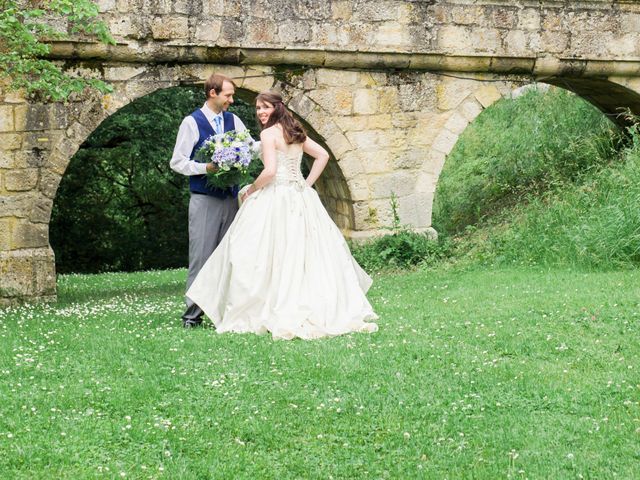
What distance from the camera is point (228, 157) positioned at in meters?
7.47

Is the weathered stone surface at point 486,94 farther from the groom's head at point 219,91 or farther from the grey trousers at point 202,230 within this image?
the grey trousers at point 202,230

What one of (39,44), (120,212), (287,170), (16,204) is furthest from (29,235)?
(120,212)

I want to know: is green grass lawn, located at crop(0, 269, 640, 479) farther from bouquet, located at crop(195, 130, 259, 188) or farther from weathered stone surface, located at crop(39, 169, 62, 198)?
weathered stone surface, located at crop(39, 169, 62, 198)

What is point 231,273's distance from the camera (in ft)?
24.1

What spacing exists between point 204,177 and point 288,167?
0.66 meters

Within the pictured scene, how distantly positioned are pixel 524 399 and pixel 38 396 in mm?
2633

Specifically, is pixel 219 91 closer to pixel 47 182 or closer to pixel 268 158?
pixel 268 158

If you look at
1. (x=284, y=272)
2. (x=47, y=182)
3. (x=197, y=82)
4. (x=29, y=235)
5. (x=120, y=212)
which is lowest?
(x=120, y=212)

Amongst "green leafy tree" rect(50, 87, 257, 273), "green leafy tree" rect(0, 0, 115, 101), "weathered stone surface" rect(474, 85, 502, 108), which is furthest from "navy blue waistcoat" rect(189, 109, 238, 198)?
"green leafy tree" rect(50, 87, 257, 273)

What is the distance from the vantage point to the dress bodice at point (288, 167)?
764cm

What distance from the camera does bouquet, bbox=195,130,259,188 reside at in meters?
7.48

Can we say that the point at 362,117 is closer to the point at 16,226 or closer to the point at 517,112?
the point at 16,226

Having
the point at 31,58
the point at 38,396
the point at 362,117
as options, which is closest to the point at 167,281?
the point at 362,117

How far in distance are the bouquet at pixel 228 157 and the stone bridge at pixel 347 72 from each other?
127 inches
